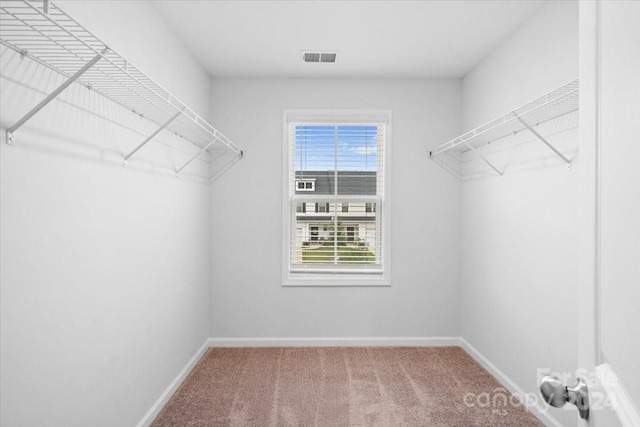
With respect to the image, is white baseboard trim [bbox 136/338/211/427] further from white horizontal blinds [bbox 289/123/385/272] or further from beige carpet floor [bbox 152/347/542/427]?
white horizontal blinds [bbox 289/123/385/272]

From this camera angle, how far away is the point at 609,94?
2.44 ft

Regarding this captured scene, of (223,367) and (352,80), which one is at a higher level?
(352,80)

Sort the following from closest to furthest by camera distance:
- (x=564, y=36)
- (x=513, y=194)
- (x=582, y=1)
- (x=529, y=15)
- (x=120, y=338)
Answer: (x=582, y=1) → (x=120, y=338) → (x=564, y=36) → (x=529, y=15) → (x=513, y=194)

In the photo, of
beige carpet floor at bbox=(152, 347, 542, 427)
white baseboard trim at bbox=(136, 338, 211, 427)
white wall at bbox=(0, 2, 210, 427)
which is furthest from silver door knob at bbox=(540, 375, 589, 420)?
white baseboard trim at bbox=(136, 338, 211, 427)

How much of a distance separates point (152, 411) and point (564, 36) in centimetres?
318

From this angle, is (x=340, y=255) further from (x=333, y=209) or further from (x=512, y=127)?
(x=512, y=127)

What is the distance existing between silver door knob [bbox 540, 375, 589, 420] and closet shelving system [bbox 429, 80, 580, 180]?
1272 millimetres

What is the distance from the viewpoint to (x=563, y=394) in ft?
2.58

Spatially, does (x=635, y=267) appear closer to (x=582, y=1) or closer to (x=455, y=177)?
(x=582, y=1)

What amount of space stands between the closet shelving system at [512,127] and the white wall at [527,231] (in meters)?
0.12

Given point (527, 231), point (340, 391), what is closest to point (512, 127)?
point (527, 231)

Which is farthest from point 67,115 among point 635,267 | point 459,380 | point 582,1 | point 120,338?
point 459,380

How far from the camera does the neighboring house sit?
3.99 meters

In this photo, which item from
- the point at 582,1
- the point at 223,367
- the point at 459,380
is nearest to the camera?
the point at 582,1
